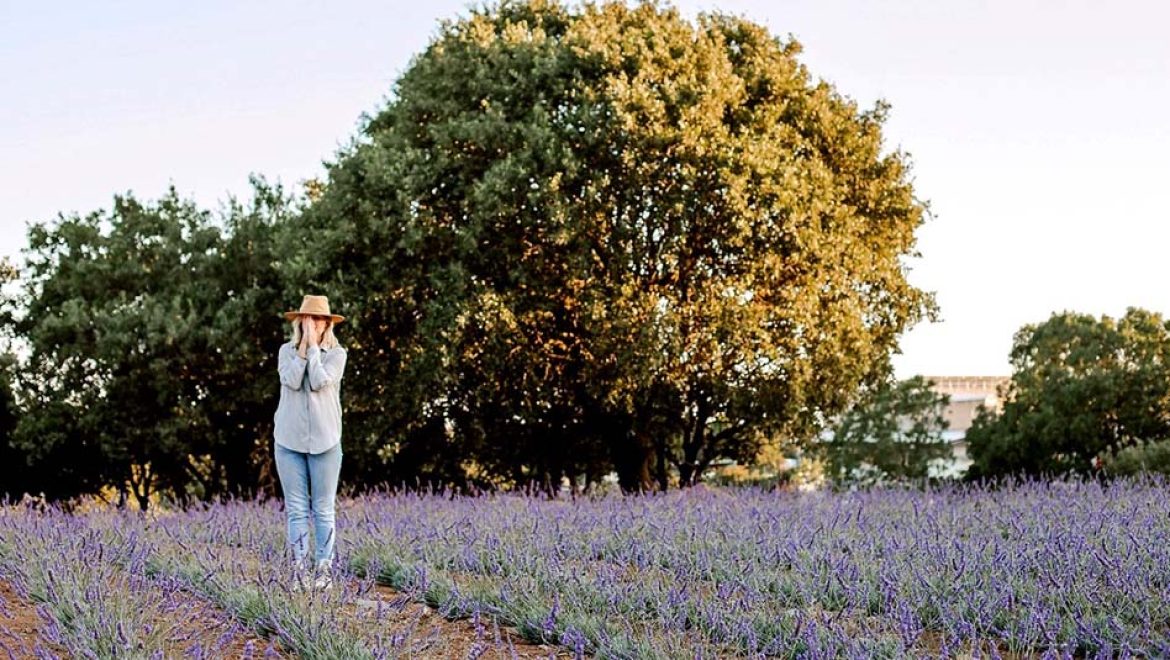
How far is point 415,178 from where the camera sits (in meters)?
20.2

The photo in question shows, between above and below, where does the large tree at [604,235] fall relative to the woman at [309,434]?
above

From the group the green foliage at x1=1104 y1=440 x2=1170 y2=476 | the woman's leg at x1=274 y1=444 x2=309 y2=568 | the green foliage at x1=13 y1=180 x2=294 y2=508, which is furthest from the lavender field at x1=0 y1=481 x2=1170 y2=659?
the green foliage at x1=13 y1=180 x2=294 y2=508

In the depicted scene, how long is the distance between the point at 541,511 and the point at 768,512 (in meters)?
2.32

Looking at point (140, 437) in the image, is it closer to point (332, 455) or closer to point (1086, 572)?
point (332, 455)

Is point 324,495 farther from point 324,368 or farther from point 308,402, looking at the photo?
point 324,368

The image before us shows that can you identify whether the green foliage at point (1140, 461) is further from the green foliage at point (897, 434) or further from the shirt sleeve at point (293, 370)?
the green foliage at point (897, 434)

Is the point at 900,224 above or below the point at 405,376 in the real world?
above

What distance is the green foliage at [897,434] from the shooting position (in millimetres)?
48562

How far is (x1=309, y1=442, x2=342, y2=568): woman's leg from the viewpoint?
830cm

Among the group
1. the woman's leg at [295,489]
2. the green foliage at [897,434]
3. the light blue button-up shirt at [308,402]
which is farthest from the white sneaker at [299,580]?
the green foliage at [897,434]

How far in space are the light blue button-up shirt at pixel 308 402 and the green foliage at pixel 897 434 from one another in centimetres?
4224

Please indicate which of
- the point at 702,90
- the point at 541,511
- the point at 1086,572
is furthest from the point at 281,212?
the point at 1086,572

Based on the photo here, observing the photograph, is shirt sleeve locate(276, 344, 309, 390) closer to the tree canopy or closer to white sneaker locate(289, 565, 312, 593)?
white sneaker locate(289, 565, 312, 593)

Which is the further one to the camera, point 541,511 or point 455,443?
point 455,443
